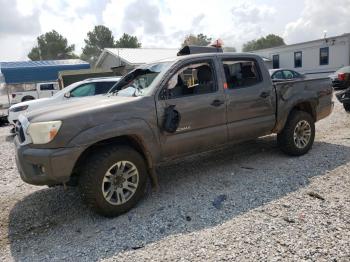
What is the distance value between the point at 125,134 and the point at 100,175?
0.56 metres

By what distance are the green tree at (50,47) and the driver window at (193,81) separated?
243ft

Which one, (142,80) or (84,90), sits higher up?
(142,80)

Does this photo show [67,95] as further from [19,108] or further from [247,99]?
[247,99]

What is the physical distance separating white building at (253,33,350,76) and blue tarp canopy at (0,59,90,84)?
17561mm

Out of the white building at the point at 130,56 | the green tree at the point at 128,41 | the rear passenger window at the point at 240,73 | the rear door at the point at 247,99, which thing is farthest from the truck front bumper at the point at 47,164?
the green tree at the point at 128,41

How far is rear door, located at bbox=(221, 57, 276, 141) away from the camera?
189 inches

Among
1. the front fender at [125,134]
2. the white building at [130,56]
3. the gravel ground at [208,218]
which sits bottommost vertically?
the gravel ground at [208,218]

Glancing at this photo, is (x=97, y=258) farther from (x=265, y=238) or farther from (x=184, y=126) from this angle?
Result: (x=184, y=126)

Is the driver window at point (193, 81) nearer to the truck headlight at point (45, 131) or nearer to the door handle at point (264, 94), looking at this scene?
the door handle at point (264, 94)

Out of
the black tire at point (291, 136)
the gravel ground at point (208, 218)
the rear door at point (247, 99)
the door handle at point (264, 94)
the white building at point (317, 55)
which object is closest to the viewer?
the gravel ground at point (208, 218)

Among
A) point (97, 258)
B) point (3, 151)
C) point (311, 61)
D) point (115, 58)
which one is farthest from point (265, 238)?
point (115, 58)

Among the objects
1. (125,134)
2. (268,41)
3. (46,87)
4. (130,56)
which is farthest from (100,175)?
(268,41)

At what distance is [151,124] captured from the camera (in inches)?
159

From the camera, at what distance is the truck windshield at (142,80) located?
4.30 meters
